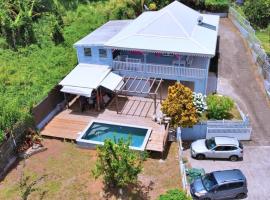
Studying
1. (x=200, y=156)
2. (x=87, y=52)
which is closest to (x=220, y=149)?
(x=200, y=156)

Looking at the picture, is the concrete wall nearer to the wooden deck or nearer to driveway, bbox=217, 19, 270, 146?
the wooden deck

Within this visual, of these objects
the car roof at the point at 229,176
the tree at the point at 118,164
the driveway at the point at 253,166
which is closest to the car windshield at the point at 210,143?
the driveway at the point at 253,166

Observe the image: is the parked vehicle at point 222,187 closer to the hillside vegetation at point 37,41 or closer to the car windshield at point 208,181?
the car windshield at point 208,181

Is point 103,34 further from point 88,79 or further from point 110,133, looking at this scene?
point 110,133

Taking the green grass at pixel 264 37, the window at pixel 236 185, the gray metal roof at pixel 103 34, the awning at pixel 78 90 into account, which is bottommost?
the window at pixel 236 185

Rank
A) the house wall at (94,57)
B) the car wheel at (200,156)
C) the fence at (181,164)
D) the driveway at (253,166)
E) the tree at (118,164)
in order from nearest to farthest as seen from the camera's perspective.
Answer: the tree at (118,164), the fence at (181,164), the driveway at (253,166), the car wheel at (200,156), the house wall at (94,57)

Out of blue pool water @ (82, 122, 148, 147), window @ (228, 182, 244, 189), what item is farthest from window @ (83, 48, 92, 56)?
window @ (228, 182, 244, 189)

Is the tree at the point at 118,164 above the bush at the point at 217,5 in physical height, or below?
below

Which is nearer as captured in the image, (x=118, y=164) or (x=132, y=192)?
(x=118, y=164)
